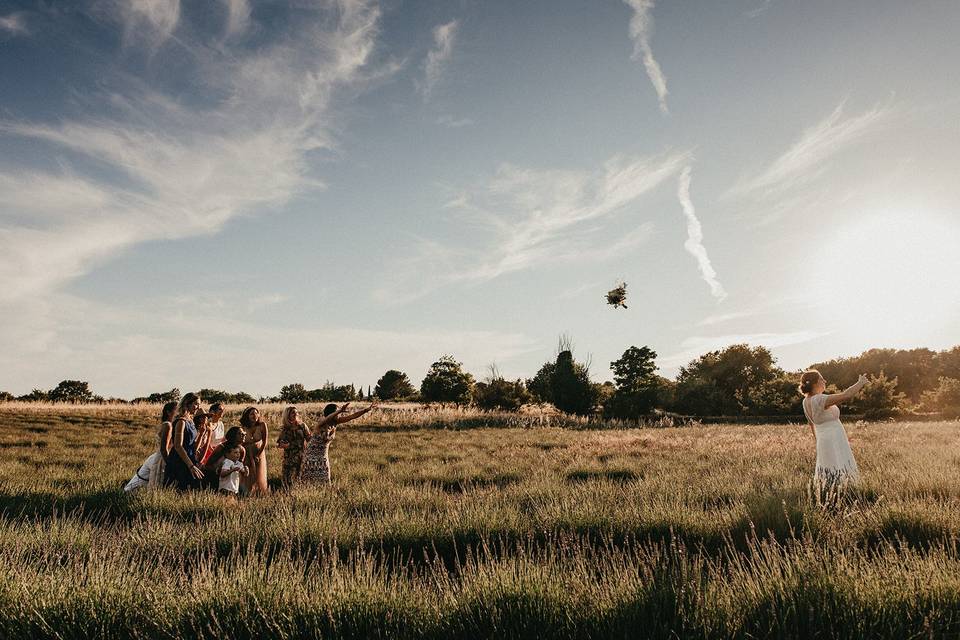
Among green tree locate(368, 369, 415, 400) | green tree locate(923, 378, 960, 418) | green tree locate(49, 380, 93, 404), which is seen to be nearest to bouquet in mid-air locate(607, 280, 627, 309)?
green tree locate(923, 378, 960, 418)

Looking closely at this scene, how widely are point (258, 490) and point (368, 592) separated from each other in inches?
290

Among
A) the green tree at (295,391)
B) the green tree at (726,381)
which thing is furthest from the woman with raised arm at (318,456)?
the green tree at (295,391)

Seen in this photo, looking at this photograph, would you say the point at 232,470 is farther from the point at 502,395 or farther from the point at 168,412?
the point at 502,395

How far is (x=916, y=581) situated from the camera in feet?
11.1

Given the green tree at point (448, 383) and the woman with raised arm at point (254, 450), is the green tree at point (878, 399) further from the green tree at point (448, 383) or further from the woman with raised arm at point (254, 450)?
the woman with raised arm at point (254, 450)

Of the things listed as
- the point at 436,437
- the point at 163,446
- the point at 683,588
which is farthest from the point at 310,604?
the point at 436,437

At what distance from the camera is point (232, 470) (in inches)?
367

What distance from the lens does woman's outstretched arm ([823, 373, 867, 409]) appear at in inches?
281

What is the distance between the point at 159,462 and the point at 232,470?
1220 millimetres

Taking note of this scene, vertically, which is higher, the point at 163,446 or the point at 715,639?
the point at 163,446

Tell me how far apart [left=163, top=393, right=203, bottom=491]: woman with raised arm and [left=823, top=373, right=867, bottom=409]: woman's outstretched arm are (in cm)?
963

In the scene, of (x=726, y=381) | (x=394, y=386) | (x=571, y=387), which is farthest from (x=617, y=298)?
(x=394, y=386)

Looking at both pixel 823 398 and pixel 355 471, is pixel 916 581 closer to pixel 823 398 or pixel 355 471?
pixel 823 398

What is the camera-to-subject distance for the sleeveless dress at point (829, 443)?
7.86m
